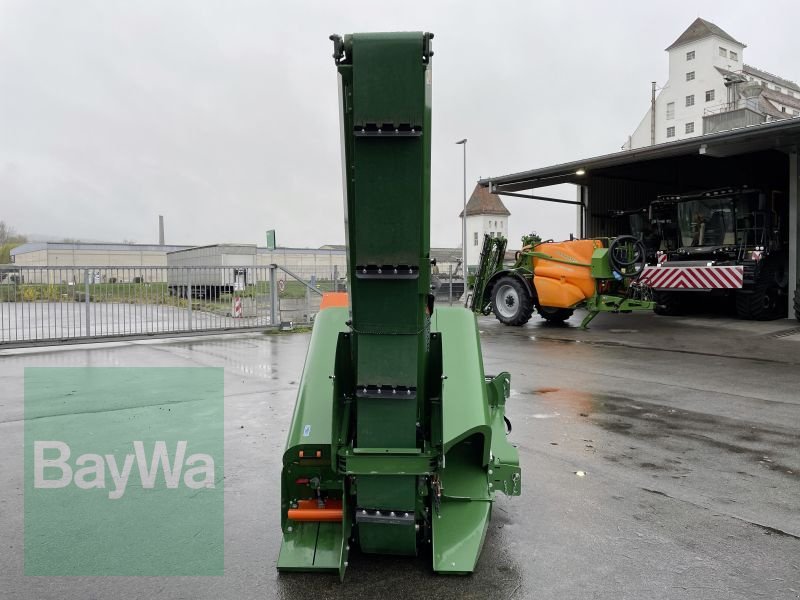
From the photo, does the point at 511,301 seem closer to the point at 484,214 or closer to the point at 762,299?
the point at 762,299

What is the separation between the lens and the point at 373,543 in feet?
9.75

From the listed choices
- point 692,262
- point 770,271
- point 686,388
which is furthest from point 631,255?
point 686,388

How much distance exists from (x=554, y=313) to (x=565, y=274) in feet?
5.22

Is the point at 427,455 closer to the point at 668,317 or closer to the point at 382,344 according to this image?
the point at 382,344

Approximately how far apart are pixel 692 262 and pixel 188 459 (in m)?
14.8

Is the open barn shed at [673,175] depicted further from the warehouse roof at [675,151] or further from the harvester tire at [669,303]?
the harvester tire at [669,303]

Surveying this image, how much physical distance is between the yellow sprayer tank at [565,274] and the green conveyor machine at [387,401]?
36.0 feet

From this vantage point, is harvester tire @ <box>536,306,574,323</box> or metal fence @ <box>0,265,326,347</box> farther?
harvester tire @ <box>536,306,574,323</box>

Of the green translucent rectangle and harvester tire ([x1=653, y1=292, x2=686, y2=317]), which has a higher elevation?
harvester tire ([x1=653, y1=292, x2=686, y2=317])

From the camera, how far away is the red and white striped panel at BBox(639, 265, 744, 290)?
15188 mm

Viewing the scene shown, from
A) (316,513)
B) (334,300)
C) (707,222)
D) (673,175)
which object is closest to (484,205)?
(673,175)

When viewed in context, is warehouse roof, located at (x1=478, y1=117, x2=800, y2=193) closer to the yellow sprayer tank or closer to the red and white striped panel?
the red and white striped panel

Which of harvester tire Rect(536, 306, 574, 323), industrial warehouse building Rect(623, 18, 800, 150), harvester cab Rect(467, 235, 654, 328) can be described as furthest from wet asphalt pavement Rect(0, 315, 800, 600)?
industrial warehouse building Rect(623, 18, 800, 150)

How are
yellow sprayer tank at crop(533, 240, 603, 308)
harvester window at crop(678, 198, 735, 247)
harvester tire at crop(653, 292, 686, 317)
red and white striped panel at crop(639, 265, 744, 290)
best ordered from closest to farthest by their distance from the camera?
yellow sprayer tank at crop(533, 240, 603, 308), red and white striped panel at crop(639, 265, 744, 290), harvester window at crop(678, 198, 735, 247), harvester tire at crop(653, 292, 686, 317)
